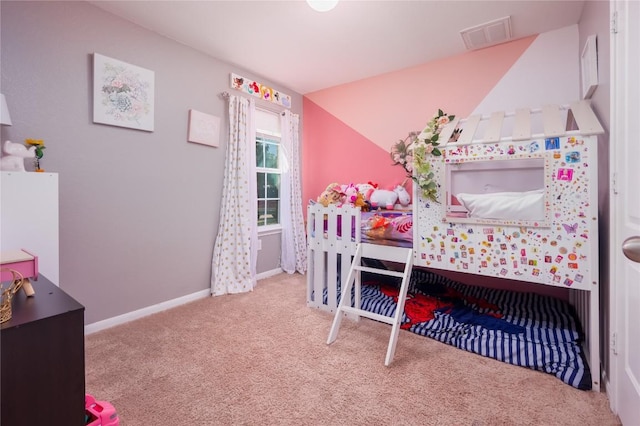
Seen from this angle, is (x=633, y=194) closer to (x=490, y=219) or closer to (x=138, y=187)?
(x=490, y=219)

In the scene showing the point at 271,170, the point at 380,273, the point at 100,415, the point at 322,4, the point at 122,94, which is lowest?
the point at 100,415

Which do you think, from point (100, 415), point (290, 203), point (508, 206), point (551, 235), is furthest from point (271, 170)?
point (100, 415)

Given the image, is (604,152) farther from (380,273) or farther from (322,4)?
(322,4)

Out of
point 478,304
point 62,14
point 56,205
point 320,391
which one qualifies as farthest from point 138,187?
point 478,304

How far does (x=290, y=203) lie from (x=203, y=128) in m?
1.32

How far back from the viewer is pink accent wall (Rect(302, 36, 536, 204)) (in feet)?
9.40

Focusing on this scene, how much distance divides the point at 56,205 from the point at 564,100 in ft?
12.2

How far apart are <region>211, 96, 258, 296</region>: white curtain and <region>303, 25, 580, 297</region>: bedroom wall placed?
1.09 m

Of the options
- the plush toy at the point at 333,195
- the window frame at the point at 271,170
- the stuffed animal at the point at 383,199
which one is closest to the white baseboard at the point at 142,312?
the window frame at the point at 271,170

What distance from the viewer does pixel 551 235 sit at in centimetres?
169

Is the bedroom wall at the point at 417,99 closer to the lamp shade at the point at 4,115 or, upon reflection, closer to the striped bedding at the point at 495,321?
the striped bedding at the point at 495,321

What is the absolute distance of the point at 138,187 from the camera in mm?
2455

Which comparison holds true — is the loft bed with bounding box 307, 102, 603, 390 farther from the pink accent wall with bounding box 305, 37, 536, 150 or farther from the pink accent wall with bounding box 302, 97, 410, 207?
the pink accent wall with bounding box 302, 97, 410, 207

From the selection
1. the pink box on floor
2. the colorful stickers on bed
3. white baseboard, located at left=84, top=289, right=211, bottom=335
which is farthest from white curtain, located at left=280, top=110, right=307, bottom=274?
the pink box on floor
